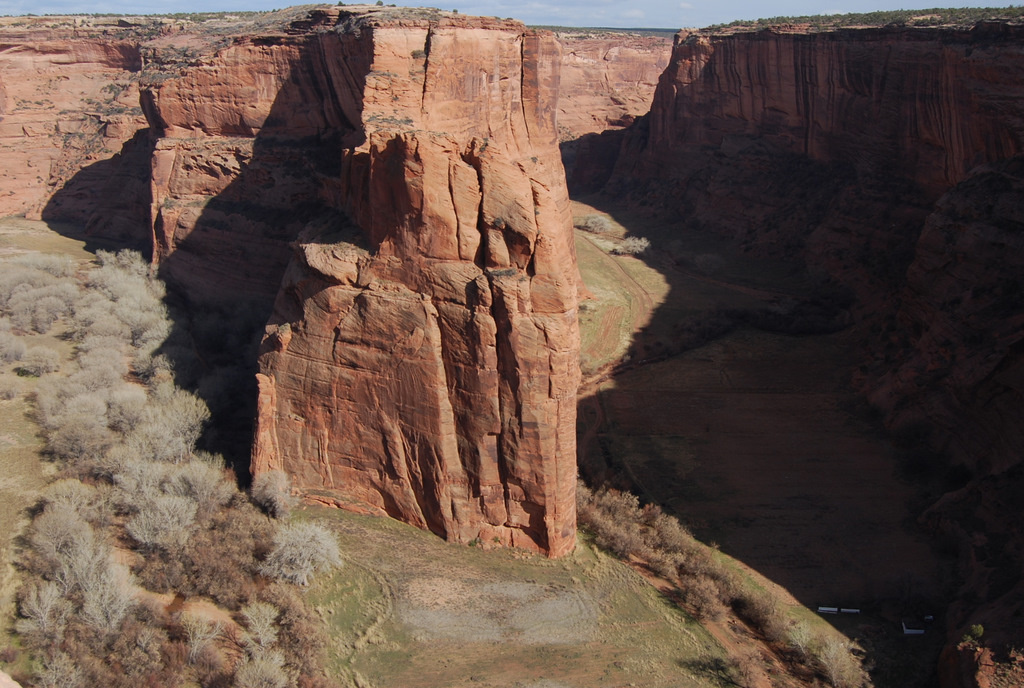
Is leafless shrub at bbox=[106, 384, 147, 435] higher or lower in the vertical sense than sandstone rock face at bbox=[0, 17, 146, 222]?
lower

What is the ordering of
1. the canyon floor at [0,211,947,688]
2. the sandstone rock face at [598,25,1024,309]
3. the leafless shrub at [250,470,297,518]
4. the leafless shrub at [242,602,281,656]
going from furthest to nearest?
the sandstone rock face at [598,25,1024,309]
the leafless shrub at [250,470,297,518]
the canyon floor at [0,211,947,688]
the leafless shrub at [242,602,281,656]

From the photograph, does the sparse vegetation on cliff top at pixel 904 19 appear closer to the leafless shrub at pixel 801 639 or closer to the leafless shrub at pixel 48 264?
the leafless shrub at pixel 801 639

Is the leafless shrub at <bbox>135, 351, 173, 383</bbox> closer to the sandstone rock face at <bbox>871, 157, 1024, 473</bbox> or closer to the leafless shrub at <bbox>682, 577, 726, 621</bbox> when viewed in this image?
the leafless shrub at <bbox>682, 577, 726, 621</bbox>

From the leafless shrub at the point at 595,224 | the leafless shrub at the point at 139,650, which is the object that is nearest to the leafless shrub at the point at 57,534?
the leafless shrub at the point at 139,650

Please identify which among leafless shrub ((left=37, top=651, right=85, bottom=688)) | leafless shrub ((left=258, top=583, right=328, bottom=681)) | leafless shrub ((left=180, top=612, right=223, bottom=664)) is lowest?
leafless shrub ((left=258, top=583, right=328, bottom=681))

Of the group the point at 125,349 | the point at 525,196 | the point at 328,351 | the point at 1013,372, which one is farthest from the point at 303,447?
the point at 1013,372

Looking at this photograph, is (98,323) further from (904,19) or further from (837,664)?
(904,19)

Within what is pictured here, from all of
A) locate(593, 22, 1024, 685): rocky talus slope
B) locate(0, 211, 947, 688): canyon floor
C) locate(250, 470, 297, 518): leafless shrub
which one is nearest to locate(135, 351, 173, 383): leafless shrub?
locate(0, 211, 947, 688): canyon floor
